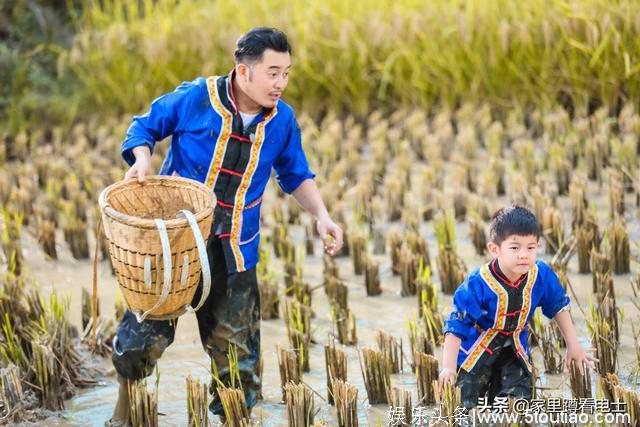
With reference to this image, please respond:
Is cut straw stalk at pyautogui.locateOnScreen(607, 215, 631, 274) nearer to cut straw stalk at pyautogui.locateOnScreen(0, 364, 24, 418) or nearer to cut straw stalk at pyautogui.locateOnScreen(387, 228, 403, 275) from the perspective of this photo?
cut straw stalk at pyautogui.locateOnScreen(387, 228, 403, 275)

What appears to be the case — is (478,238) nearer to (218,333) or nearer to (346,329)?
(346,329)

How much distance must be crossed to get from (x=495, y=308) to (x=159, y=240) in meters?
1.13

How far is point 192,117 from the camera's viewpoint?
3.85 m

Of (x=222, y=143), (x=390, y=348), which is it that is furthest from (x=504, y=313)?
(x=222, y=143)

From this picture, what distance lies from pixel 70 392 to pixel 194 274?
109cm

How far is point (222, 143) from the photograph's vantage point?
3.85 metres

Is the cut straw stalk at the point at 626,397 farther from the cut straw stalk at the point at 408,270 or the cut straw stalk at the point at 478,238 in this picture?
the cut straw stalk at the point at 478,238

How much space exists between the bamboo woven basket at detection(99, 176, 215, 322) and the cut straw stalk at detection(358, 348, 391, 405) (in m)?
0.74

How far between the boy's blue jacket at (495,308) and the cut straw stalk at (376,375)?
1.19ft

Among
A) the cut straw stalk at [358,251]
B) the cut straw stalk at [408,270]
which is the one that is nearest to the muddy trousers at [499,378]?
the cut straw stalk at [408,270]

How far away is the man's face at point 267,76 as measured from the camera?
12.2 feet

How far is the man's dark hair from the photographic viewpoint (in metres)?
3.71

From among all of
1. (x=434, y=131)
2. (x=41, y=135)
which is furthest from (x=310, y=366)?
(x=41, y=135)

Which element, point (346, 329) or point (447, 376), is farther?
point (346, 329)
